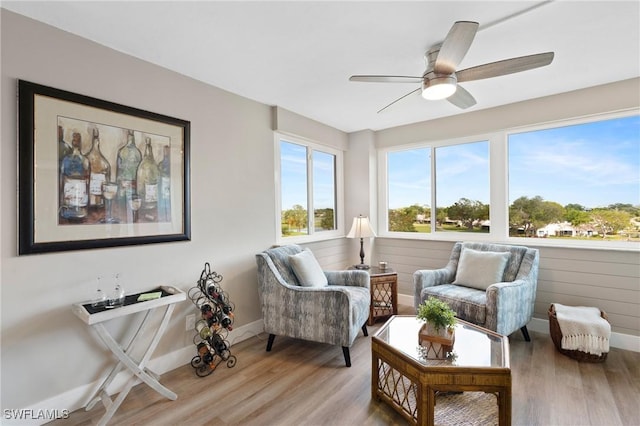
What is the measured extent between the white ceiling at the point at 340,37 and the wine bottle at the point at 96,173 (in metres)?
0.73

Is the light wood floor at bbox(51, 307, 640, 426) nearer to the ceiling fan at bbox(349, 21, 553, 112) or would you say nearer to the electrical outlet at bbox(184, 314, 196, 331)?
the electrical outlet at bbox(184, 314, 196, 331)

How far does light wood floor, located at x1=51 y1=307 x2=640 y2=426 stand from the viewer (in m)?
1.90

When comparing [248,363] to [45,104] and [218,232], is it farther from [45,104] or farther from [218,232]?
[45,104]

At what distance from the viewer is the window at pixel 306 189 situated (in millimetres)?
3723

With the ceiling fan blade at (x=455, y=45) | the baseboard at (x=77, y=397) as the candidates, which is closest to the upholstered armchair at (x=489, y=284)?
the ceiling fan blade at (x=455, y=45)

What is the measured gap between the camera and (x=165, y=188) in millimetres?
2496

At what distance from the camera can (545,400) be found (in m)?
2.06

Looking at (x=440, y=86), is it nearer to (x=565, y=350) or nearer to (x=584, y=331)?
(x=584, y=331)

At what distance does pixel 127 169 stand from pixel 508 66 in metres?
2.69

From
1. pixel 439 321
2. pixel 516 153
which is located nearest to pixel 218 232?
pixel 439 321

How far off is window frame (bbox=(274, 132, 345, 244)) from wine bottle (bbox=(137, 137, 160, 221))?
53.3 inches

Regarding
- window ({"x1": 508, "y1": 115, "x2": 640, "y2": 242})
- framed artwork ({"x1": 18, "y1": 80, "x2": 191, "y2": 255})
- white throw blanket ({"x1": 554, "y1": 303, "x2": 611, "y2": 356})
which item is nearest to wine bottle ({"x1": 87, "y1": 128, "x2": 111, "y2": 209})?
framed artwork ({"x1": 18, "y1": 80, "x2": 191, "y2": 255})

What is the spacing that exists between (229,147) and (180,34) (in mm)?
1114

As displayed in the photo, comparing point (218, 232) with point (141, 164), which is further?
point (218, 232)
